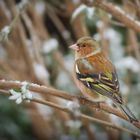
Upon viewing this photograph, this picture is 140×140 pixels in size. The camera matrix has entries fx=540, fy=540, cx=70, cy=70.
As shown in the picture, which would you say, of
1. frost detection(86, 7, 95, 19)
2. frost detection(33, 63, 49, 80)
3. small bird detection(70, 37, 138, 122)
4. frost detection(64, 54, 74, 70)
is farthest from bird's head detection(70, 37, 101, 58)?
frost detection(64, 54, 74, 70)

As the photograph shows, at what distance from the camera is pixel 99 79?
3.41 metres

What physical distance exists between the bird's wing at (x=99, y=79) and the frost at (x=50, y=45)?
153 cm

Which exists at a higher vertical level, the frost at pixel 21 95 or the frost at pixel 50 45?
the frost at pixel 50 45

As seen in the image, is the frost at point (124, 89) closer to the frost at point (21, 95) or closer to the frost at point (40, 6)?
the frost at point (40, 6)

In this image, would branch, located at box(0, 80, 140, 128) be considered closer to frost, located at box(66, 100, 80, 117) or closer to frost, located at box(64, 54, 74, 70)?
frost, located at box(66, 100, 80, 117)

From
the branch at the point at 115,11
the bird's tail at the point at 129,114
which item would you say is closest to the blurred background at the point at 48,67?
the branch at the point at 115,11

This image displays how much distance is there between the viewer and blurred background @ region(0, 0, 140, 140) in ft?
16.4

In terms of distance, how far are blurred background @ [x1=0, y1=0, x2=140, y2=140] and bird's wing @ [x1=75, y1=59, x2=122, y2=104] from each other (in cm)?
101

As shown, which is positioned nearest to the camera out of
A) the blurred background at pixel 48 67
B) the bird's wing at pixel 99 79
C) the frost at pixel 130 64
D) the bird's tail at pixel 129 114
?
the bird's tail at pixel 129 114

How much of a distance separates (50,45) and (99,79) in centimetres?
178

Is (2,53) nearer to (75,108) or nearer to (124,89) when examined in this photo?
(124,89)

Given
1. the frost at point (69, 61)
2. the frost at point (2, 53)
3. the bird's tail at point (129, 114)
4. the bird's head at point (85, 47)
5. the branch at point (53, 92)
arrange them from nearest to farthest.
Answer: the branch at point (53, 92)
the bird's tail at point (129, 114)
the bird's head at point (85, 47)
the frost at point (2, 53)
the frost at point (69, 61)

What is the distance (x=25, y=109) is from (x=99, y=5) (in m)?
2.47

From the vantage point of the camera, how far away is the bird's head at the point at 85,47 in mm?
3780
